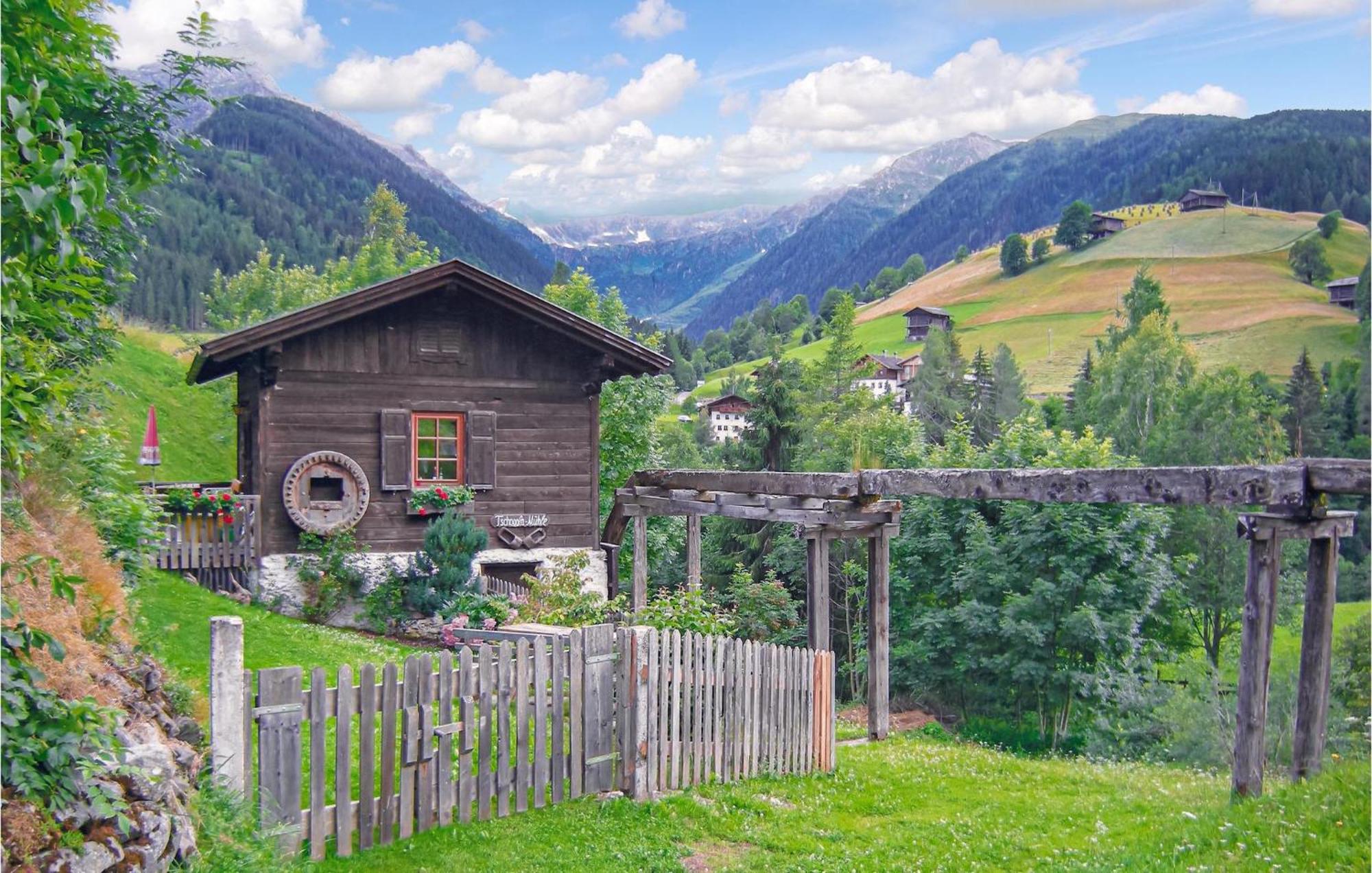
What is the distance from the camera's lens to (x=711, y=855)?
721cm

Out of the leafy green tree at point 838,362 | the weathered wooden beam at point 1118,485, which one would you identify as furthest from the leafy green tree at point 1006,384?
the weathered wooden beam at point 1118,485

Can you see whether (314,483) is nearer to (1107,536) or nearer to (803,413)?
(1107,536)

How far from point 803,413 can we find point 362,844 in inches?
1843

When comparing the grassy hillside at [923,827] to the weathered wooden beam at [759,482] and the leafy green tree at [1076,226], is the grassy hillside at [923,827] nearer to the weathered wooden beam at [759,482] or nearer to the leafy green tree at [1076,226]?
the weathered wooden beam at [759,482]

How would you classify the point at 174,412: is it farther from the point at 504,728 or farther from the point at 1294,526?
the point at 1294,526

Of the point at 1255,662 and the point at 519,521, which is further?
the point at 519,521

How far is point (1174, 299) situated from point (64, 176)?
11861cm

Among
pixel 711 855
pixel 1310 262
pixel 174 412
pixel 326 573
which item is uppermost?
pixel 1310 262

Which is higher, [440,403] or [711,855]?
[440,403]

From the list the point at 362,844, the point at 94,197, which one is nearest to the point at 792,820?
the point at 362,844

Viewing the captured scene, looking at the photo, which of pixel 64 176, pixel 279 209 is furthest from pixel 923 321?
pixel 64 176

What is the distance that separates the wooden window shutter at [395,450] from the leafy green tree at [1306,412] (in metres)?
66.6

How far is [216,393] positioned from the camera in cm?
3912

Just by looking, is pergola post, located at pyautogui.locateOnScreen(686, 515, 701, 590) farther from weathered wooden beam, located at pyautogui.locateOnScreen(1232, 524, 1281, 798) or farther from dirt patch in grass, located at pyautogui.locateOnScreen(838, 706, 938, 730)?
weathered wooden beam, located at pyautogui.locateOnScreen(1232, 524, 1281, 798)
